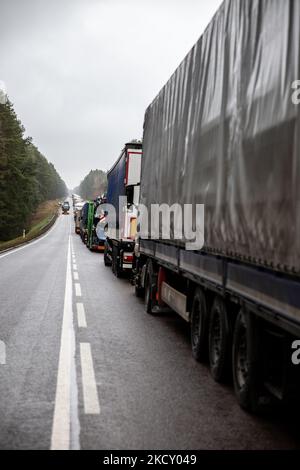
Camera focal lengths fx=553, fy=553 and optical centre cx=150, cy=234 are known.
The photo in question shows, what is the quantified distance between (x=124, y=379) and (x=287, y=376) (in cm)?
225

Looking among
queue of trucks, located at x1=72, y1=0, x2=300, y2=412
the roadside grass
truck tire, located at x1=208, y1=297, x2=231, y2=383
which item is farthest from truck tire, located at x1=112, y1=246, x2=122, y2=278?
the roadside grass

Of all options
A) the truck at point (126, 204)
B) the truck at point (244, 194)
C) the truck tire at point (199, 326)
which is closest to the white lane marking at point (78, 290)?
the truck at point (126, 204)

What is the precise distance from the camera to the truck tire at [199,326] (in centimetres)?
680

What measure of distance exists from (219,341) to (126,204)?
11076 millimetres

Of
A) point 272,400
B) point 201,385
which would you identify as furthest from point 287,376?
point 201,385

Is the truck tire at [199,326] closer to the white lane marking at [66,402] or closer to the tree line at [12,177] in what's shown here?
the white lane marking at [66,402]

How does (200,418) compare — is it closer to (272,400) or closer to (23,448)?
(272,400)

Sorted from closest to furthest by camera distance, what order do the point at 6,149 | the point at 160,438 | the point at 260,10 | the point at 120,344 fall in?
the point at 160,438 → the point at 260,10 → the point at 120,344 → the point at 6,149

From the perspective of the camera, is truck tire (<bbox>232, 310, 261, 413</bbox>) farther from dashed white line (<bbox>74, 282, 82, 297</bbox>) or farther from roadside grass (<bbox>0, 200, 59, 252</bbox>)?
roadside grass (<bbox>0, 200, 59, 252</bbox>)

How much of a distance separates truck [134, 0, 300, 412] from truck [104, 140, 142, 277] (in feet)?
25.2

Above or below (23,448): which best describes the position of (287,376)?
above

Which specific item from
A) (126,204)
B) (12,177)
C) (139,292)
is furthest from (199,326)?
(12,177)

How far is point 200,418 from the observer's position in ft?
16.0

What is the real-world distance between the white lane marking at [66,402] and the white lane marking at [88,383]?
100 millimetres
